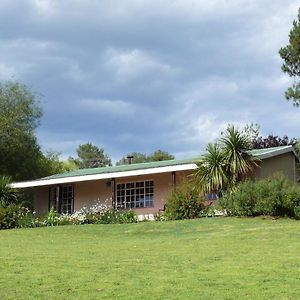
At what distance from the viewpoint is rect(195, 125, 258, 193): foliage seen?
23.8m

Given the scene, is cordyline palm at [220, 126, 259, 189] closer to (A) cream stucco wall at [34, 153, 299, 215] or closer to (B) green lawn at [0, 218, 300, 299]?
(A) cream stucco wall at [34, 153, 299, 215]

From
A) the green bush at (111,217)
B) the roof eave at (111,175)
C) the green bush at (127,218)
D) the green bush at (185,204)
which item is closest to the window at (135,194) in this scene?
the roof eave at (111,175)

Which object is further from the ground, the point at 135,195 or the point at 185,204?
the point at 135,195

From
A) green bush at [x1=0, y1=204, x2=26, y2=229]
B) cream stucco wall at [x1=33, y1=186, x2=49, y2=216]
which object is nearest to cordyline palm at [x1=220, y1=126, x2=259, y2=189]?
green bush at [x1=0, y1=204, x2=26, y2=229]

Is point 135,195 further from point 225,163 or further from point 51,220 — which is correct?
point 225,163

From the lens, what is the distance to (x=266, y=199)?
2091 centimetres

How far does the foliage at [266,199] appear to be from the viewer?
811 inches

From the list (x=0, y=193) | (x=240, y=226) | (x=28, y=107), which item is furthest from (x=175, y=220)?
(x=28, y=107)

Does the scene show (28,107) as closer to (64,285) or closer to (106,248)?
(106,248)

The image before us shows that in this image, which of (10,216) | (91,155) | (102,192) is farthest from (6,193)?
(91,155)

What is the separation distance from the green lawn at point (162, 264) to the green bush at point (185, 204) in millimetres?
3068

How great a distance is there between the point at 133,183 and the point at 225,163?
7.45 meters

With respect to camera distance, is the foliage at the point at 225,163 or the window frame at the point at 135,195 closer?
the foliage at the point at 225,163

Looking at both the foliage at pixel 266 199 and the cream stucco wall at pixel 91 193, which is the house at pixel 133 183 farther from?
the foliage at pixel 266 199
